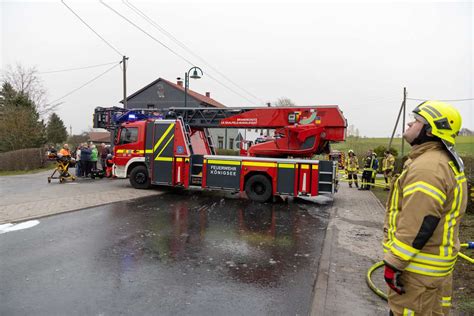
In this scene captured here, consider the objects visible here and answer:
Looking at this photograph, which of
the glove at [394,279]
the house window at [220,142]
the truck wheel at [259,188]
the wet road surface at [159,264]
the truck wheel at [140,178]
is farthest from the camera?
the house window at [220,142]

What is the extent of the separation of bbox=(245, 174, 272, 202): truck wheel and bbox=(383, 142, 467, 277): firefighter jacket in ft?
25.9

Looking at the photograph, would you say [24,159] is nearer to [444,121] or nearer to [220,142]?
[444,121]

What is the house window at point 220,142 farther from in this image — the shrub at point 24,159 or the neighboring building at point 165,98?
the shrub at point 24,159

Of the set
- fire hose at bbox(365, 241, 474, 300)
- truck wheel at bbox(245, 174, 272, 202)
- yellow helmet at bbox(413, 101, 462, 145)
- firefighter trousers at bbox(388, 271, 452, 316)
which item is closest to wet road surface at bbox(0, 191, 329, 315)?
fire hose at bbox(365, 241, 474, 300)

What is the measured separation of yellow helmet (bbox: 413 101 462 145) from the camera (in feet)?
7.59

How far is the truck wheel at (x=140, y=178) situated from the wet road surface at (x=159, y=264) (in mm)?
3830

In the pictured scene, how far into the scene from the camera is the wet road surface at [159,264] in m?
3.63

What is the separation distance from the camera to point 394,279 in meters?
2.27

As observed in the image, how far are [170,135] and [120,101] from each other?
33.5m

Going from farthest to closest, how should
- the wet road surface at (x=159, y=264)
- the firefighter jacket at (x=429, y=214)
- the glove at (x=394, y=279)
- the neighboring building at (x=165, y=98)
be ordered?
1. the neighboring building at (x=165, y=98)
2. the wet road surface at (x=159, y=264)
3. the glove at (x=394, y=279)
4. the firefighter jacket at (x=429, y=214)

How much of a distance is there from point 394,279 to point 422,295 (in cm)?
22

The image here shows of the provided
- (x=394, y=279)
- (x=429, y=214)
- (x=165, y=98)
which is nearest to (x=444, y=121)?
(x=429, y=214)

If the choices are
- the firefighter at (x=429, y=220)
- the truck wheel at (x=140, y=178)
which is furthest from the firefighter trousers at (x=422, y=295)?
the truck wheel at (x=140, y=178)

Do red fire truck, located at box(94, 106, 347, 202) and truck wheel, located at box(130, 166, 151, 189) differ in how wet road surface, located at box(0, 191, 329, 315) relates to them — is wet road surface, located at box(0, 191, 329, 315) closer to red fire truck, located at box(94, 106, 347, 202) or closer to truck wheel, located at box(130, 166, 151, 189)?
red fire truck, located at box(94, 106, 347, 202)
